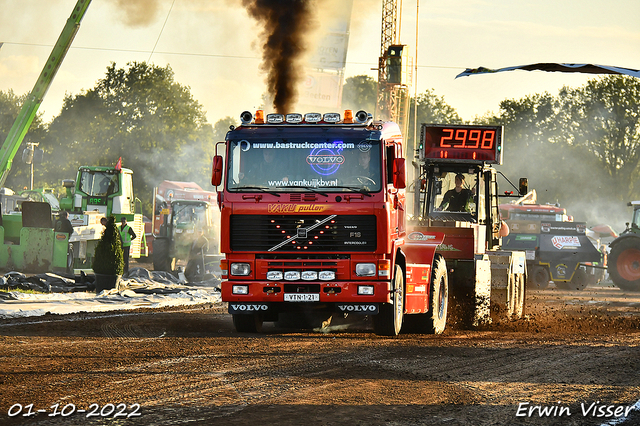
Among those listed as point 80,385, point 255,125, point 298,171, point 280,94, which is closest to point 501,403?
point 80,385

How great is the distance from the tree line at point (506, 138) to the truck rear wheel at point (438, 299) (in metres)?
58.7

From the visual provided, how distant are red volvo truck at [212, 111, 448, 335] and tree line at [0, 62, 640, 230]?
59.7 metres

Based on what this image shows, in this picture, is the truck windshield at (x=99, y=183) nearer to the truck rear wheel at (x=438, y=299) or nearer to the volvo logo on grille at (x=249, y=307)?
the truck rear wheel at (x=438, y=299)

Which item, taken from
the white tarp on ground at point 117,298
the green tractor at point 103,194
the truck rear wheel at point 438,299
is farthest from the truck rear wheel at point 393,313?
the green tractor at point 103,194

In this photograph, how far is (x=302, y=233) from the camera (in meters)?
12.1

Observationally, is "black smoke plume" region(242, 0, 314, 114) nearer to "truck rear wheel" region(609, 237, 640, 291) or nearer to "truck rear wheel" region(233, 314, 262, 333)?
"truck rear wheel" region(233, 314, 262, 333)

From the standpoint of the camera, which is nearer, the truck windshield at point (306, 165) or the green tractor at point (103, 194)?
the truck windshield at point (306, 165)

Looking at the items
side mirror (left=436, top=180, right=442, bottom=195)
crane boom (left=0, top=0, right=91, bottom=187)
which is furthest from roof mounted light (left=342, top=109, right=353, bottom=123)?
crane boom (left=0, top=0, right=91, bottom=187)

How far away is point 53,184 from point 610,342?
238 feet

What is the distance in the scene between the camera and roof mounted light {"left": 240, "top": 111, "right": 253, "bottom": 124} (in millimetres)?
12599

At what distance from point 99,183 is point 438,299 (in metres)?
19.9

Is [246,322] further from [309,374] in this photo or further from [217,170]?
[309,374]

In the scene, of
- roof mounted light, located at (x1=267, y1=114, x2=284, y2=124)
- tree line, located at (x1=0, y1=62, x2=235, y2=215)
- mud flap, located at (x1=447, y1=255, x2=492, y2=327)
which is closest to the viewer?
roof mounted light, located at (x1=267, y1=114, x2=284, y2=124)

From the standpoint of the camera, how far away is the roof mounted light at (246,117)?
41.3 ft
